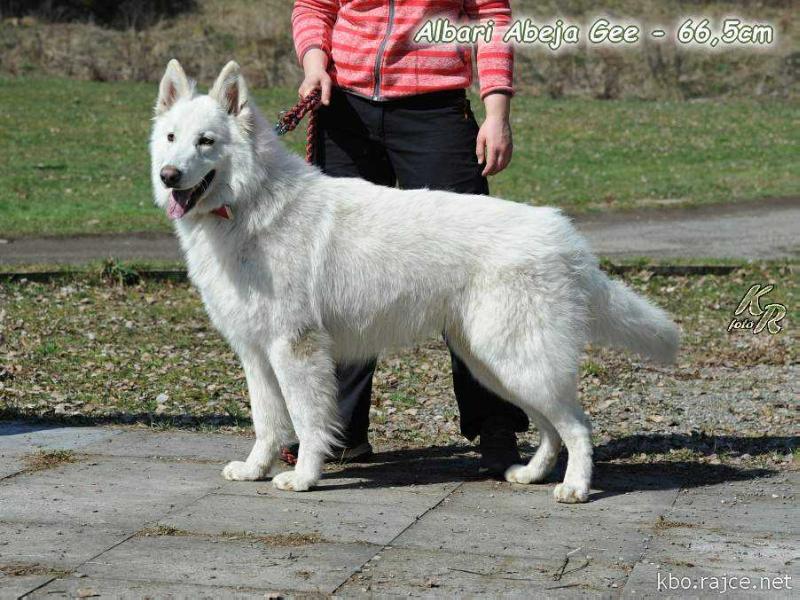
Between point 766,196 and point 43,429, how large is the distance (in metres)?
12.9

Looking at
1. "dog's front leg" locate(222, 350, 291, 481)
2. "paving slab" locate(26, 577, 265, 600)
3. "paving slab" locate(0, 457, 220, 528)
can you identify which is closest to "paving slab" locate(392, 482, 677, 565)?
"paving slab" locate(26, 577, 265, 600)

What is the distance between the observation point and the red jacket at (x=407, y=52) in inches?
209

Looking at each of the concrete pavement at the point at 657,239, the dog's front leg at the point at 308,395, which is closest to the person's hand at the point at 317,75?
the dog's front leg at the point at 308,395

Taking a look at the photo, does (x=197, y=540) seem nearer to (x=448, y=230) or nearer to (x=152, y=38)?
(x=448, y=230)

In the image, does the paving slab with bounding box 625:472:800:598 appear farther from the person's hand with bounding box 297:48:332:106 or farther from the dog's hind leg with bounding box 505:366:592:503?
the person's hand with bounding box 297:48:332:106

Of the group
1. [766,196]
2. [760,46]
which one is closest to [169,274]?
[766,196]

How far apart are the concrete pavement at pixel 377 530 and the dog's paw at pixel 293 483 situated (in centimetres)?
5

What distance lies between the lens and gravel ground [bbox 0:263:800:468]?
6168 mm

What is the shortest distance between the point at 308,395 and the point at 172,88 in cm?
146

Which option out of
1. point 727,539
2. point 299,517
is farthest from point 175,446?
point 727,539

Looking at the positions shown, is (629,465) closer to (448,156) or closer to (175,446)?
(448,156)

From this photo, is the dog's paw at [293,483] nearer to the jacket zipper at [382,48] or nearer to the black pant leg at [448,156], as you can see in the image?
the black pant leg at [448,156]

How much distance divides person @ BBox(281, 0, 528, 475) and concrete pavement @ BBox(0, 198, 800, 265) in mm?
6989

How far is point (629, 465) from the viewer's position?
5.60 metres
